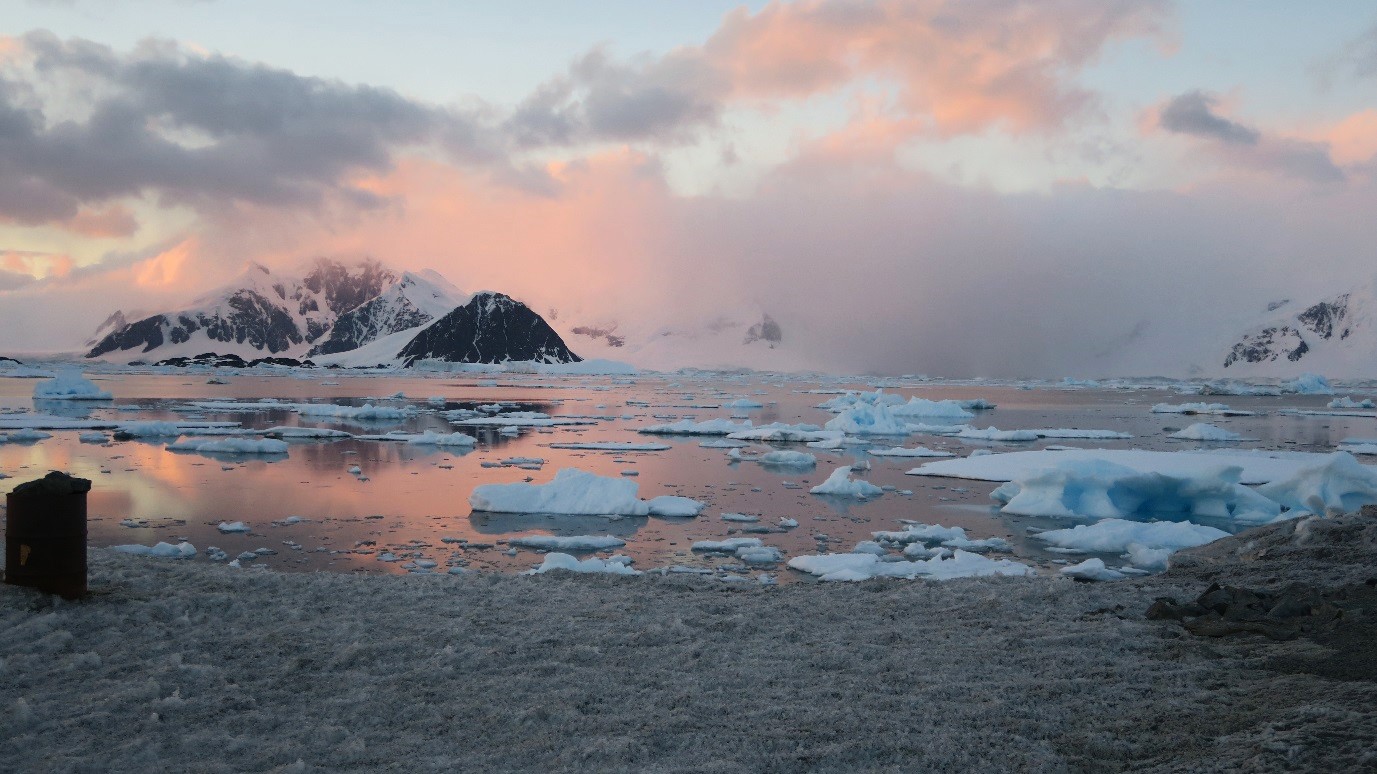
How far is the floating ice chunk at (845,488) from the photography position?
1786 cm

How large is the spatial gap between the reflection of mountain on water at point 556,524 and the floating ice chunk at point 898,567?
362cm

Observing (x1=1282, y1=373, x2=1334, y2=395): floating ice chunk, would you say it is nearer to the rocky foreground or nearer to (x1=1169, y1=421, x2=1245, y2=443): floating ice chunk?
(x1=1169, y1=421, x2=1245, y2=443): floating ice chunk

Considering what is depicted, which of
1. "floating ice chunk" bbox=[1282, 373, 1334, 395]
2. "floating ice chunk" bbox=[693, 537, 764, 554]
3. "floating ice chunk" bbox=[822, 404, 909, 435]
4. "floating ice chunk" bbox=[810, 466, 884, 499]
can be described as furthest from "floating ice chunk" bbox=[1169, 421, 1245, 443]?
"floating ice chunk" bbox=[1282, 373, 1334, 395]

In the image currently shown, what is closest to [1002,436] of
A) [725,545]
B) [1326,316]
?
[725,545]

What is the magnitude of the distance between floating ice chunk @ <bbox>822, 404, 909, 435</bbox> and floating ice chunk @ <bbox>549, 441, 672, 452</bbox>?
27.7 feet

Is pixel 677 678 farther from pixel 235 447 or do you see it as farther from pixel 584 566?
pixel 235 447

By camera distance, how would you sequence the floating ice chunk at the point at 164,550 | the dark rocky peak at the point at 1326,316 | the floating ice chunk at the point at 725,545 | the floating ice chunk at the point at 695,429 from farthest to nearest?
1. the dark rocky peak at the point at 1326,316
2. the floating ice chunk at the point at 695,429
3. the floating ice chunk at the point at 725,545
4. the floating ice chunk at the point at 164,550

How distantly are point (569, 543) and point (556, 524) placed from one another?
212 centimetres

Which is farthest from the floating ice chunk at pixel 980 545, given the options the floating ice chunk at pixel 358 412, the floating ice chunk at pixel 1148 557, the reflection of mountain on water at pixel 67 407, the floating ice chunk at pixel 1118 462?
the reflection of mountain on water at pixel 67 407

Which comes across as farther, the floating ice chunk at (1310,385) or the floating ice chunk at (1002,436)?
the floating ice chunk at (1310,385)

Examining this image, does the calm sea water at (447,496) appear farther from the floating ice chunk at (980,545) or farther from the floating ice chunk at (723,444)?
the floating ice chunk at (723,444)

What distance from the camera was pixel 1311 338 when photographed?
164 metres

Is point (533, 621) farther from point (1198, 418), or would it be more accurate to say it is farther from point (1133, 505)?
point (1198, 418)

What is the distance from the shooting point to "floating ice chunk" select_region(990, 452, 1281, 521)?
1605 cm
